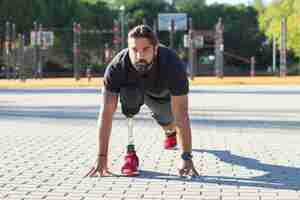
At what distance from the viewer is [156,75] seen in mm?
5980

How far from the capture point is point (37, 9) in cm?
5478

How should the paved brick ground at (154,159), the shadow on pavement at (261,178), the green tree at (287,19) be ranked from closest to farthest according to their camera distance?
the paved brick ground at (154,159) → the shadow on pavement at (261,178) → the green tree at (287,19)

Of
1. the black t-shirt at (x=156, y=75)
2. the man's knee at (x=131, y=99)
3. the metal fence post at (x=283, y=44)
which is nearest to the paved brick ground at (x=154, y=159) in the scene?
the man's knee at (x=131, y=99)

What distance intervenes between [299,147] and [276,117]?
4183 millimetres

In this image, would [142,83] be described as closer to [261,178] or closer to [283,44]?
[261,178]

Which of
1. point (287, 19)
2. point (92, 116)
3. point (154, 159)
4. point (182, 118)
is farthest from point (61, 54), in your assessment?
point (182, 118)

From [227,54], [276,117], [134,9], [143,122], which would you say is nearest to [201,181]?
[143,122]

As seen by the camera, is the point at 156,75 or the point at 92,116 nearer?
the point at 156,75

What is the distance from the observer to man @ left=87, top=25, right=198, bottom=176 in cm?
579

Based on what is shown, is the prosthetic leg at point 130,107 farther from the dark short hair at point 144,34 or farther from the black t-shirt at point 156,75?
the dark short hair at point 144,34

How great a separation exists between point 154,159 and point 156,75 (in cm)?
146

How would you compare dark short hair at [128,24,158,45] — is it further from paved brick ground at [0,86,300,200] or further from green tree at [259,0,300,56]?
green tree at [259,0,300,56]

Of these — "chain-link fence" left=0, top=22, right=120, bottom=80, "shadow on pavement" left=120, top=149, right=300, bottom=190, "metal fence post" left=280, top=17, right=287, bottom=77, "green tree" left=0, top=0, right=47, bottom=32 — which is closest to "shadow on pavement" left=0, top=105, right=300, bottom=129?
"shadow on pavement" left=120, top=149, right=300, bottom=190

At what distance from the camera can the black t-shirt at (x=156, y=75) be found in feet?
19.4
